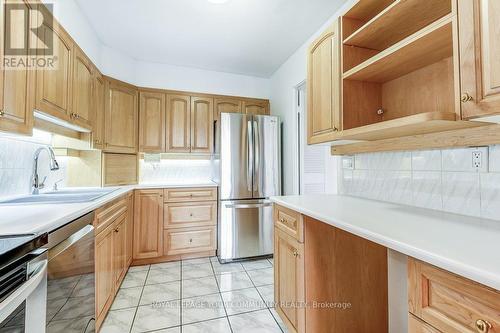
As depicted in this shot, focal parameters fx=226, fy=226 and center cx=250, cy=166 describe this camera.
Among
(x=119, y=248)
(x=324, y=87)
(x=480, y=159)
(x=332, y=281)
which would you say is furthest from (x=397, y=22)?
(x=119, y=248)

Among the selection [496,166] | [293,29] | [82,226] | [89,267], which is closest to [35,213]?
[82,226]

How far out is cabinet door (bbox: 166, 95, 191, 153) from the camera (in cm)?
301

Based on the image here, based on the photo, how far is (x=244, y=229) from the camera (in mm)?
2770

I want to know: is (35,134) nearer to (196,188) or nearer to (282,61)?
(196,188)

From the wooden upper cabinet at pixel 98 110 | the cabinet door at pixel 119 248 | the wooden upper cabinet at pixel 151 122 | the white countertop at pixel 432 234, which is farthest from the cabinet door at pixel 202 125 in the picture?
the white countertop at pixel 432 234

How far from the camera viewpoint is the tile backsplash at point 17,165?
1494 millimetres

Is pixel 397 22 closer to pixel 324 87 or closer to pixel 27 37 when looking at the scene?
pixel 324 87

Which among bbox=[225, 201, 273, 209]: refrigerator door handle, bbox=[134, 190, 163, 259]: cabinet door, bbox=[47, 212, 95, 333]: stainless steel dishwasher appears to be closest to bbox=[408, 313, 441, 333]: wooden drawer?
bbox=[47, 212, 95, 333]: stainless steel dishwasher

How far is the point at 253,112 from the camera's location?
11.1 ft

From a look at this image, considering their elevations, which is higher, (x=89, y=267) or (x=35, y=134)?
(x=35, y=134)

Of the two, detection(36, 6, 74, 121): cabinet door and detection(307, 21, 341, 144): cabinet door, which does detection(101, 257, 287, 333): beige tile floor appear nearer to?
detection(307, 21, 341, 144): cabinet door

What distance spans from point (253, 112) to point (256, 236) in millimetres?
1775

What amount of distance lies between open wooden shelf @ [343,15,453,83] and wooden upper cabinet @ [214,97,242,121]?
198 cm

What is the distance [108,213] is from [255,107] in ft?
7.84
